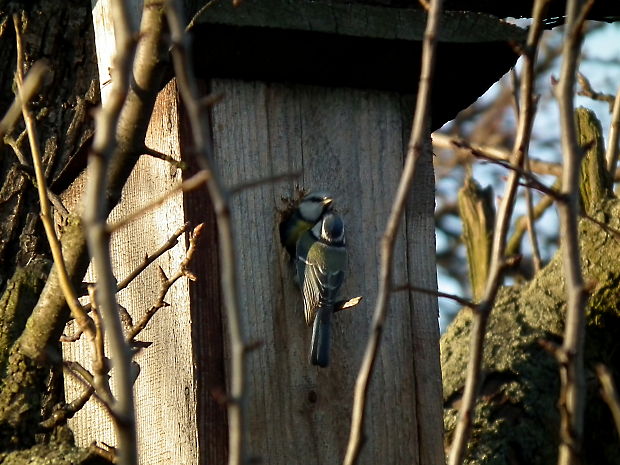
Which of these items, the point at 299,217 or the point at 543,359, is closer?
the point at 299,217

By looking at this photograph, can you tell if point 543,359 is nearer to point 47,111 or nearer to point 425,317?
point 425,317

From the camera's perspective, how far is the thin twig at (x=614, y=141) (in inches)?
140

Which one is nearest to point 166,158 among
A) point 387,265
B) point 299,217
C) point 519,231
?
point 299,217

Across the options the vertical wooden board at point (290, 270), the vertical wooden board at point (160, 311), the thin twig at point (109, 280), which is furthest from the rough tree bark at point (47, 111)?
the thin twig at point (109, 280)

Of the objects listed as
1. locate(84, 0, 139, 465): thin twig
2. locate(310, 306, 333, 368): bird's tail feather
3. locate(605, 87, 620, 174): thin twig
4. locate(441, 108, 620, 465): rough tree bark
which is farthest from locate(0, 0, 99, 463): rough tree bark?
locate(84, 0, 139, 465): thin twig

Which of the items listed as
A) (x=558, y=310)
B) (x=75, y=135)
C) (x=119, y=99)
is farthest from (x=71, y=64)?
(x=119, y=99)

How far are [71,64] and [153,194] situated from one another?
121 cm

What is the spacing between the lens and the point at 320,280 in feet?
8.69

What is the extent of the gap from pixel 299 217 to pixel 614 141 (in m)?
1.38

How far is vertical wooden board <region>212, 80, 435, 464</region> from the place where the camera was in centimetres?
265

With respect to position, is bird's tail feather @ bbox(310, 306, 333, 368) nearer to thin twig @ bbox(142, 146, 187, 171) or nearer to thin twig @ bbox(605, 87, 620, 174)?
thin twig @ bbox(142, 146, 187, 171)

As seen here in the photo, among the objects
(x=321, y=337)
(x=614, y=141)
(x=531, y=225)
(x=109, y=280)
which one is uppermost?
(x=614, y=141)

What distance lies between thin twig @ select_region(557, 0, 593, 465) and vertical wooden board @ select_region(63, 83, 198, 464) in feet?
4.13

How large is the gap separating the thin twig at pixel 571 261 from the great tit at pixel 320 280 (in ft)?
4.00
